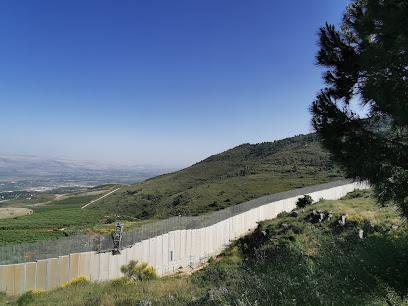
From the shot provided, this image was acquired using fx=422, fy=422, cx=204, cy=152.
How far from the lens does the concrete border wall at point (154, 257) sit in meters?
21.8

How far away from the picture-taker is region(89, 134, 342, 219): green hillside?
2694 inches

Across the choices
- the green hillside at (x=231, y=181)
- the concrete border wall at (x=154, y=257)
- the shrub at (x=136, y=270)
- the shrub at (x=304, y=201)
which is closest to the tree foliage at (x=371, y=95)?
the shrub at (x=136, y=270)

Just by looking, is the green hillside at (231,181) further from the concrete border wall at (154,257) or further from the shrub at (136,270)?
the shrub at (136,270)

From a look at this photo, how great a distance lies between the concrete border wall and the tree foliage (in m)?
17.7

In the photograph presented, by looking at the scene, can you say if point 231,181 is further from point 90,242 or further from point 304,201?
point 90,242

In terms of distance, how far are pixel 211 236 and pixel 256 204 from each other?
24.7 feet

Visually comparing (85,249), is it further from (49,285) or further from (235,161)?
(235,161)

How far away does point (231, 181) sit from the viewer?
3364 inches

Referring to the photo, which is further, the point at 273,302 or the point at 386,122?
the point at 386,122

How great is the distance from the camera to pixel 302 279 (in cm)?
670

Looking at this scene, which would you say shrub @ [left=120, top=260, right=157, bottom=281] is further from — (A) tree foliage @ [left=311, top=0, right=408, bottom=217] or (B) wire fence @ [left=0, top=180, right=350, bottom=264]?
(A) tree foliage @ [left=311, top=0, right=408, bottom=217]

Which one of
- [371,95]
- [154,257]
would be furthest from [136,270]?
[371,95]

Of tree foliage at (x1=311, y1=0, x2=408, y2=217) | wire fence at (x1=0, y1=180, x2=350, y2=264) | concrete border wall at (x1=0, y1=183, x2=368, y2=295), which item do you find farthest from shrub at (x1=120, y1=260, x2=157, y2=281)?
tree foliage at (x1=311, y1=0, x2=408, y2=217)

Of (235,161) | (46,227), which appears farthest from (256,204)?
(235,161)
